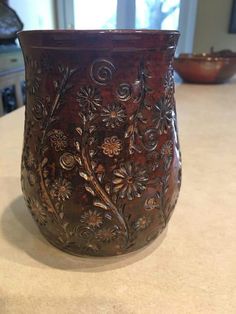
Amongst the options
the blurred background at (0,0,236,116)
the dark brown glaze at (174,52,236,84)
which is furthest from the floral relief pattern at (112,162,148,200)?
the blurred background at (0,0,236,116)

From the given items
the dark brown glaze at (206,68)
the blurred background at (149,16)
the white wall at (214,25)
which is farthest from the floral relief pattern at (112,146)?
the white wall at (214,25)

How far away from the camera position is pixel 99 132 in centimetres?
25

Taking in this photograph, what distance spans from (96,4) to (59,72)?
317 cm

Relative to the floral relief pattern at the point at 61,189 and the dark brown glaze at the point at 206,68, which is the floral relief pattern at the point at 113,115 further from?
the dark brown glaze at the point at 206,68

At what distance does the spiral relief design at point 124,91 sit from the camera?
0.82 ft

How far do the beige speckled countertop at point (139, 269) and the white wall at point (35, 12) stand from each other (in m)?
2.60

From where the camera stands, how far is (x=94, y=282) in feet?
0.95

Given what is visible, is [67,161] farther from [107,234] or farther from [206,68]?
[206,68]

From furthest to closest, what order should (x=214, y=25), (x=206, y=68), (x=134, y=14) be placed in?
(x=134, y=14), (x=214, y=25), (x=206, y=68)

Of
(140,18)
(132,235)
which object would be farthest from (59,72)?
(140,18)

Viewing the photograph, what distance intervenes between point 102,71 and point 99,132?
5 centimetres

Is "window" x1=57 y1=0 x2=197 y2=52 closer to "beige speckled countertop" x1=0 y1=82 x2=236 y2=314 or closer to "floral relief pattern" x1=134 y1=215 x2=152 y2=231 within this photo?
"beige speckled countertop" x1=0 y1=82 x2=236 y2=314

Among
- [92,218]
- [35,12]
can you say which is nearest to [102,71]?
[92,218]

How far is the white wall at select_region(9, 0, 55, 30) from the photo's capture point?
8.51 feet
